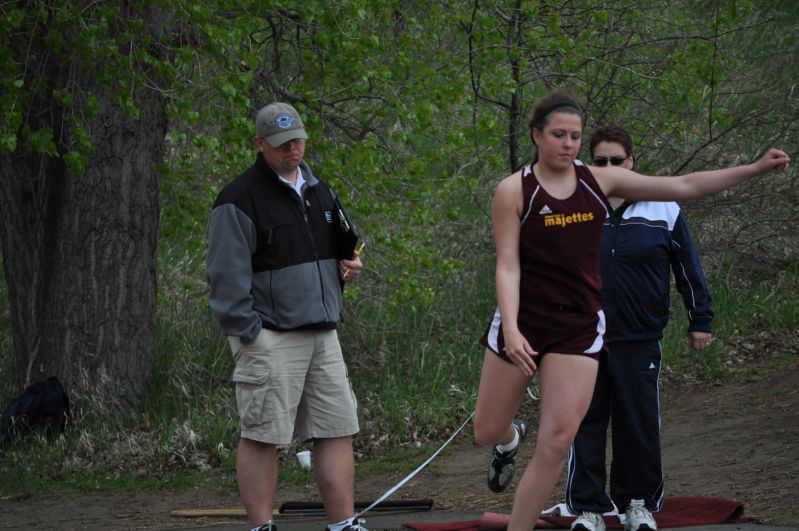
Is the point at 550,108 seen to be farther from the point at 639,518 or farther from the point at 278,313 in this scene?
the point at 639,518

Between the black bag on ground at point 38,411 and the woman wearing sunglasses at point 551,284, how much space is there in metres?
5.50

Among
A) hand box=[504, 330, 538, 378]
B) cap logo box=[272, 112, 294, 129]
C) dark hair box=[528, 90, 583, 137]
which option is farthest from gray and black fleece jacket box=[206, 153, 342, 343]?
dark hair box=[528, 90, 583, 137]

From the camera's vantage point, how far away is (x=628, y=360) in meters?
5.91

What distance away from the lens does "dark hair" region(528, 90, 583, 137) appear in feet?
16.9

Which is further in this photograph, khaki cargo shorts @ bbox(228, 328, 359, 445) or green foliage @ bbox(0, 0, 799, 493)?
green foliage @ bbox(0, 0, 799, 493)

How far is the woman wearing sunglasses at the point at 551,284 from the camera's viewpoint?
199 inches

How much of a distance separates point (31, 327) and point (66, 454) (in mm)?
1358

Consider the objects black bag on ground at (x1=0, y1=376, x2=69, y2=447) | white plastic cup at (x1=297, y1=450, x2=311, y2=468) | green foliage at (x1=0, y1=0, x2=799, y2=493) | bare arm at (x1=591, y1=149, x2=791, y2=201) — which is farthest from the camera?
black bag on ground at (x1=0, y1=376, x2=69, y2=447)

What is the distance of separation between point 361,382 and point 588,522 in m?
5.06

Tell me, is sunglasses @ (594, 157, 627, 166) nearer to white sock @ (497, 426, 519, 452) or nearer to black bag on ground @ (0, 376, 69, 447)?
white sock @ (497, 426, 519, 452)

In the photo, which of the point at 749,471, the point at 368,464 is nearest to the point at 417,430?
the point at 368,464

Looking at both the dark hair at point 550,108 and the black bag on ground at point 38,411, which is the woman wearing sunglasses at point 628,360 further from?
the black bag on ground at point 38,411

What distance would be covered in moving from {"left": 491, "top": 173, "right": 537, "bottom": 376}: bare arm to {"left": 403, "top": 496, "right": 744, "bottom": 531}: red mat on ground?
1.40m

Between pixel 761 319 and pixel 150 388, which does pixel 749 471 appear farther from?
pixel 150 388
